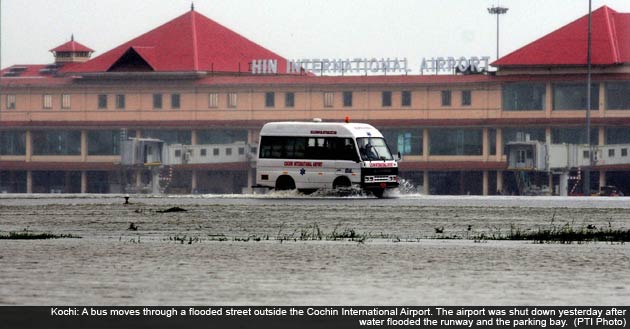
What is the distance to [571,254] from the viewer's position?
21625mm

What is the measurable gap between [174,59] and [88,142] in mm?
9604

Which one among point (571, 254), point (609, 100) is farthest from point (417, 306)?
point (609, 100)

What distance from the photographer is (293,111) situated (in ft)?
373

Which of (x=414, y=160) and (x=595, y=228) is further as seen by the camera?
(x=414, y=160)

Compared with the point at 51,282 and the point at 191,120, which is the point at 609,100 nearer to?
the point at 191,120

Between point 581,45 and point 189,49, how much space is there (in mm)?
32083

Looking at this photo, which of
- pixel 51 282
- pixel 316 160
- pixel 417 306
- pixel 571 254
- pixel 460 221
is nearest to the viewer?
pixel 417 306

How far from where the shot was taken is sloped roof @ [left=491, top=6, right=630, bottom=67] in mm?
106125

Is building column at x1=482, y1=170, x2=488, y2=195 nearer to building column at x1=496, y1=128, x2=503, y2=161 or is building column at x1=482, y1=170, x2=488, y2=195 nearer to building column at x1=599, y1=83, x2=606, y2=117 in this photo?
building column at x1=496, y1=128, x2=503, y2=161

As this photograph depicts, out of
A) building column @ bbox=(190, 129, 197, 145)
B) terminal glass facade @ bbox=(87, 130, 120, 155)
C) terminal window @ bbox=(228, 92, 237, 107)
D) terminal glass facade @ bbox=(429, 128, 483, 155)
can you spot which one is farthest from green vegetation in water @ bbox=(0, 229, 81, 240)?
terminal glass facade @ bbox=(87, 130, 120, 155)

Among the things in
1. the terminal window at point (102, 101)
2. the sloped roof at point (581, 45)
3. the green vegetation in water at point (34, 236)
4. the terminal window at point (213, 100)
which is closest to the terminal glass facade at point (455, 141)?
the sloped roof at point (581, 45)

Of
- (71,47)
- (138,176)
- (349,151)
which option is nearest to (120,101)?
(138,176)

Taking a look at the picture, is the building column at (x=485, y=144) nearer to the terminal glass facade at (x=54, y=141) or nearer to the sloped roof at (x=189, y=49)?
the sloped roof at (x=189, y=49)

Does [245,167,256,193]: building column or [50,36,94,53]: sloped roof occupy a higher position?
[50,36,94,53]: sloped roof
